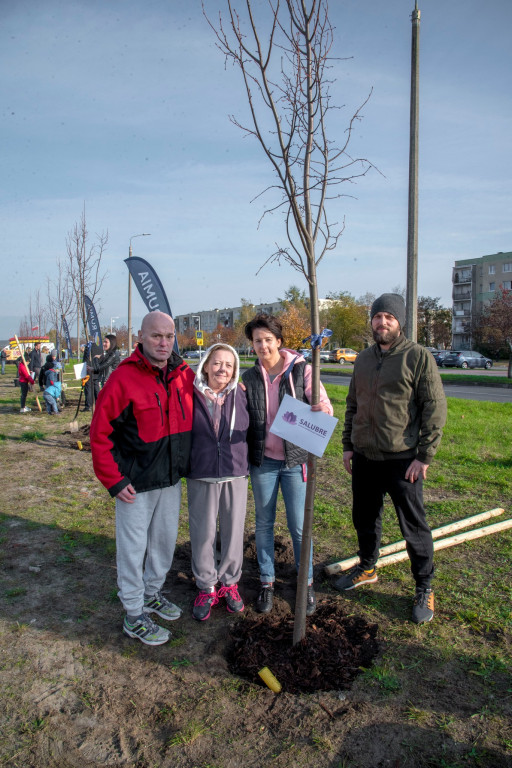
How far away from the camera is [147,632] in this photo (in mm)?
3150

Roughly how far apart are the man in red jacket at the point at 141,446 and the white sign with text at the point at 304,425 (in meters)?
0.73

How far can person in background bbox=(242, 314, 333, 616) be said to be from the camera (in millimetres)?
3316

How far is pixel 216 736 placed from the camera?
7.85 feet

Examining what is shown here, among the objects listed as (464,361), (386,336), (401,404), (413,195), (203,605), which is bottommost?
(203,605)

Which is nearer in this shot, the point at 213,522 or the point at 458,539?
the point at 213,522

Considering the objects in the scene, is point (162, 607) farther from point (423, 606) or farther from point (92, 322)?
point (92, 322)

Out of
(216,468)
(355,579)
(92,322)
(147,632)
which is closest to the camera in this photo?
(147,632)

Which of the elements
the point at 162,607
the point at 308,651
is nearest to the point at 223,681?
the point at 308,651

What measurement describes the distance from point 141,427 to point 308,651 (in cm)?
166

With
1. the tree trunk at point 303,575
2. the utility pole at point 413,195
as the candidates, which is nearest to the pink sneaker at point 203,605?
the tree trunk at point 303,575

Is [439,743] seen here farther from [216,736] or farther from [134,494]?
[134,494]

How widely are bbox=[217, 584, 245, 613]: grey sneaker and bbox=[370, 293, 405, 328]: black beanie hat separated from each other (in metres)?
2.14

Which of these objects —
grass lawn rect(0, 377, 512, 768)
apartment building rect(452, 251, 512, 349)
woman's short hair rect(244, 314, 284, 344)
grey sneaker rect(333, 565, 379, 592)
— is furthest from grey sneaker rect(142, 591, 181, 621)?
apartment building rect(452, 251, 512, 349)

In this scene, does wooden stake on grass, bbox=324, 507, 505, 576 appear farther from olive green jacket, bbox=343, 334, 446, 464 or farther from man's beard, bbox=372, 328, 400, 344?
man's beard, bbox=372, 328, 400, 344
